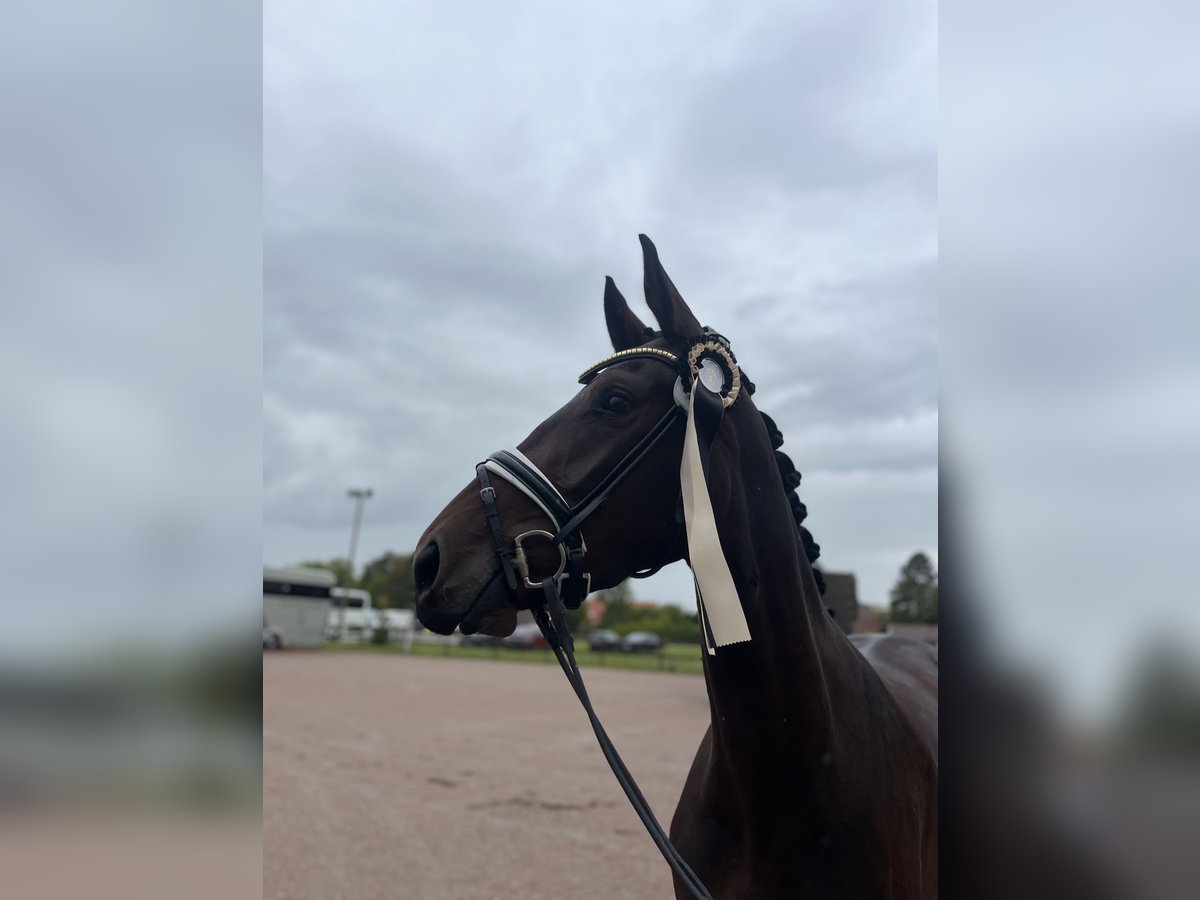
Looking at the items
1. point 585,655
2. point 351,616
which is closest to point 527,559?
point 585,655

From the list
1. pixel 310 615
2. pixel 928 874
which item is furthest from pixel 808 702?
pixel 310 615

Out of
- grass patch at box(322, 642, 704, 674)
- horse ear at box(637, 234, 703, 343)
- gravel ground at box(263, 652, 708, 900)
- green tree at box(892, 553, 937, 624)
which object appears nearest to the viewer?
horse ear at box(637, 234, 703, 343)

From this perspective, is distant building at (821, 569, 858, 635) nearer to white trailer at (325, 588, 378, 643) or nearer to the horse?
the horse

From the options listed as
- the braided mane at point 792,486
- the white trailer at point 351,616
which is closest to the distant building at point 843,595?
the braided mane at point 792,486

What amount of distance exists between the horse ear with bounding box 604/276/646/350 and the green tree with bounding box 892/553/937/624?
7.44 m

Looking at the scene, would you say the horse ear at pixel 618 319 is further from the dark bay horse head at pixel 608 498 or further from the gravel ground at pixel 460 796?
the gravel ground at pixel 460 796

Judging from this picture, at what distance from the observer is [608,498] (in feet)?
7.39

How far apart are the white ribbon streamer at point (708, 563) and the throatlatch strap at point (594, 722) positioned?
1.26ft

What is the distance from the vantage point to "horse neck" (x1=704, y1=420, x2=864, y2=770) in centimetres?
222

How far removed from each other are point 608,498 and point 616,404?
271mm

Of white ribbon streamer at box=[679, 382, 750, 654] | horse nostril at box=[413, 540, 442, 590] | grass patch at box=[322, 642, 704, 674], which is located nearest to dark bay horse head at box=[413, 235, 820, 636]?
horse nostril at box=[413, 540, 442, 590]

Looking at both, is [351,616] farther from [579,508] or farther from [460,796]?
[579,508]

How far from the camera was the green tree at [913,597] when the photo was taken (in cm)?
955

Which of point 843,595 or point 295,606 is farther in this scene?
point 295,606
